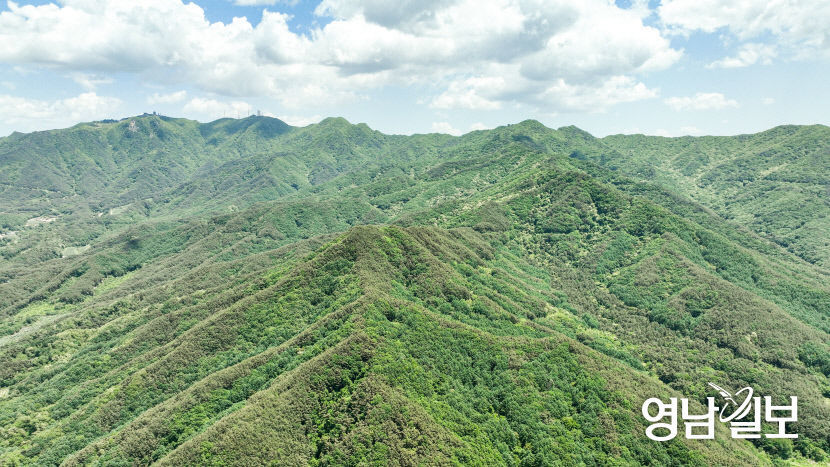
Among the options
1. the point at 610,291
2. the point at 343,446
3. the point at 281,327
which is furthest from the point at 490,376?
the point at 610,291

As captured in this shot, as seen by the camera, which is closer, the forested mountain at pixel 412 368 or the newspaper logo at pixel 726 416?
the forested mountain at pixel 412 368

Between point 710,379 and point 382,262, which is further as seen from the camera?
point 382,262

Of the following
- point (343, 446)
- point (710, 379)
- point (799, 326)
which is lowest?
point (710, 379)

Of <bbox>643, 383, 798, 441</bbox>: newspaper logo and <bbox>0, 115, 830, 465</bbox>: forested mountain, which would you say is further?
<bbox>643, 383, 798, 441</bbox>: newspaper logo

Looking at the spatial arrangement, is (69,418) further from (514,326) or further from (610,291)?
(610,291)

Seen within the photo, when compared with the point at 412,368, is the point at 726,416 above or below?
below

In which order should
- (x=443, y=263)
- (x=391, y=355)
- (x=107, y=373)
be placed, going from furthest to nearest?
1. (x=443, y=263)
2. (x=107, y=373)
3. (x=391, y=355)

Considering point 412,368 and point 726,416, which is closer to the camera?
point 412,368

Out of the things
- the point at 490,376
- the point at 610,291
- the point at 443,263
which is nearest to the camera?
the point at 490,376
